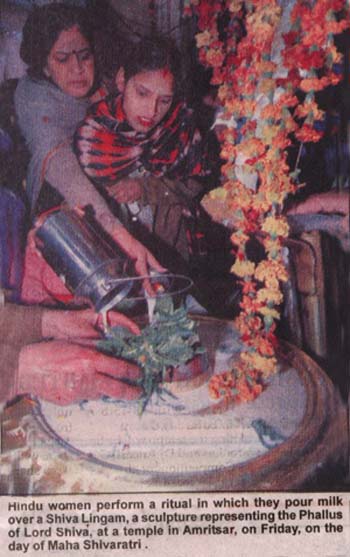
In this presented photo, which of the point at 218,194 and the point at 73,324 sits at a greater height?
the point at 218,194

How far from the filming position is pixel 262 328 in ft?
7.32

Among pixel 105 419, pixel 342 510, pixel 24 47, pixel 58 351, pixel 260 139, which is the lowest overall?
pixel 342 510

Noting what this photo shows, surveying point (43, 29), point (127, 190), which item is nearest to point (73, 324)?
point (127, 190)

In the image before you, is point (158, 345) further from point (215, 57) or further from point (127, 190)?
point (215, 57)

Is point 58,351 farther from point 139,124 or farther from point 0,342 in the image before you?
point 139,124

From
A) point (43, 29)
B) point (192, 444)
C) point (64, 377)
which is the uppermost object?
point (43, 29)

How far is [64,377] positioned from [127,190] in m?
0.62

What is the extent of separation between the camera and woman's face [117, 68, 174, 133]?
7.29ft

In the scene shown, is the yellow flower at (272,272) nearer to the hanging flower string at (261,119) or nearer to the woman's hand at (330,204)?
the hanging flower string at (261,119)

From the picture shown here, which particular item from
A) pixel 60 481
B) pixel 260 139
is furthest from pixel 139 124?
pixel 60 481

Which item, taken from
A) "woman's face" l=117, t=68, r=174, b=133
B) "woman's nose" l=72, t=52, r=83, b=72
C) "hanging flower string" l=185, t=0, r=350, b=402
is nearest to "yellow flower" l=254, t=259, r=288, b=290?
"hanging flower string" l=185, t=0, r=350, b=402

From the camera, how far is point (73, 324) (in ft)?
7.20

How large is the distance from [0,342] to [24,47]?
91 cm

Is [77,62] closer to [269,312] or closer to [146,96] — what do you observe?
[146,96]
